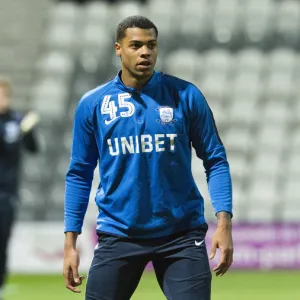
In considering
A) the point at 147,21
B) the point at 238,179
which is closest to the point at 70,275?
the point at 147,21

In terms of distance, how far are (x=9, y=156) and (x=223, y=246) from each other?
5765 millimetres

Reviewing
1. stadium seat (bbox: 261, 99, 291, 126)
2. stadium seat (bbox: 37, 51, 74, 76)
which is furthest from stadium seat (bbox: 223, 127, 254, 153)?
stadium seat (bbox: 37, 51, 74, 76)

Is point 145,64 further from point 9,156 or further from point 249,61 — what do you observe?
point 249,61

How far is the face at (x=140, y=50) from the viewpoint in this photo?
4.89 metres

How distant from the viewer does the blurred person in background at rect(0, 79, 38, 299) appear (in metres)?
10.2

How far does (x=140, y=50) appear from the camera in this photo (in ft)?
16.1

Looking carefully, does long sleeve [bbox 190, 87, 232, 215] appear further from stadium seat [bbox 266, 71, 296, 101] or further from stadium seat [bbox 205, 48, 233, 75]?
stadium seat [bbox 205, 48, 233, 75]

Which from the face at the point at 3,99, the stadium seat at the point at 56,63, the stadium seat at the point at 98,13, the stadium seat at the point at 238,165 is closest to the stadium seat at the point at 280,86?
the stadium seat at the point at 238,165

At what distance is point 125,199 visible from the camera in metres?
4.99

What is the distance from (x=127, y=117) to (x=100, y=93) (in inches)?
8.3

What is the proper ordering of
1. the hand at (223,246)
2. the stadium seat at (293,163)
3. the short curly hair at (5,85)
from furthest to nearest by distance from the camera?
1. the stadium seat at (293,163)
2. the short curly hair at (5,85)
3. the hand at (223,246)

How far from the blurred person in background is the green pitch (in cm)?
129

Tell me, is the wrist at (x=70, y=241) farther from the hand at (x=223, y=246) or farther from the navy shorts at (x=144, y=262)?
the hand at (x=223, y=246)

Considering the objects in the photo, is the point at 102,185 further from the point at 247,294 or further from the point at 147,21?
the point at 247,294
